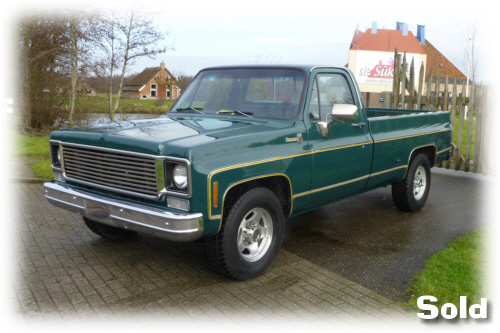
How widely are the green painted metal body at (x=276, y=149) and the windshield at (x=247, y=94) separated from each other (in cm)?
12

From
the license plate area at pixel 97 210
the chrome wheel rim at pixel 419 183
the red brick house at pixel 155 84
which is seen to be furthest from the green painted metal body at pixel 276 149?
the red brick house at pixel 155 84

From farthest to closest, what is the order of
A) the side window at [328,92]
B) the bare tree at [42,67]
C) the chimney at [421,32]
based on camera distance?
the chimney at [421,32]
the bare tree at [42,67]
the side window at [328,92]

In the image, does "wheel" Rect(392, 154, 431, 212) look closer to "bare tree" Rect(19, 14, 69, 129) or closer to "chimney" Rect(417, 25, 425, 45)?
"bare tree" Rect(19, 14, 69, 129)

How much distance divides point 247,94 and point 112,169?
5.99 ft

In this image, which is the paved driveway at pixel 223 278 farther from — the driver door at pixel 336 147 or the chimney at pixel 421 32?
the chimney at pixel 421 32

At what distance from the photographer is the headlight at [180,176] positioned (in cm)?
370

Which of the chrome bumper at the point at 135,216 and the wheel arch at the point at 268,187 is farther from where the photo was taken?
the wheel arch at the point at 268,187

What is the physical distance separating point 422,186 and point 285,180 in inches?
137

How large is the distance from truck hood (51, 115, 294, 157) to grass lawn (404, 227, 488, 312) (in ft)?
6.53

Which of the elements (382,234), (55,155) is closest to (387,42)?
(382,234)

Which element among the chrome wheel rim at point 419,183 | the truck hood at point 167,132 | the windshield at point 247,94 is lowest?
the chrome wheel rim at point 419,183

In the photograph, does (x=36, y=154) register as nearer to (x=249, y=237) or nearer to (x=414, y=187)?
(x=249, y=237)

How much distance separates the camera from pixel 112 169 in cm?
409

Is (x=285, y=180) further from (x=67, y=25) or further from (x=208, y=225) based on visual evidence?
(x=67, y=25)
